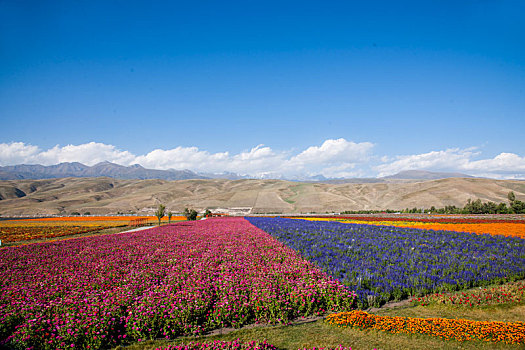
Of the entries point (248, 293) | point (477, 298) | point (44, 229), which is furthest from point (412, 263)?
point (44, 229)

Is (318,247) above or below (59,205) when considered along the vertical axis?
above

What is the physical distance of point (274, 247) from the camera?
651 inches

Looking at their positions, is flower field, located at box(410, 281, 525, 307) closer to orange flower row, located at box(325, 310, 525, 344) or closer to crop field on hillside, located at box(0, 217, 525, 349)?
crop field on hillside, located at box(0, 217, 525, 349)

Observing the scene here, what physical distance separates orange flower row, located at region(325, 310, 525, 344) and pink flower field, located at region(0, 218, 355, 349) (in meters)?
1.30

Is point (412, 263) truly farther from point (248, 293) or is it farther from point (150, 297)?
point (150, 297)

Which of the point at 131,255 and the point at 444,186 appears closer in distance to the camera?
the point at 131,255

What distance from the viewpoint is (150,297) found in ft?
26.4

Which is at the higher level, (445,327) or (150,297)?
(150,297)

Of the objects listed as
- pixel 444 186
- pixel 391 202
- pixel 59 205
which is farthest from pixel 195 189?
pixel 444 186

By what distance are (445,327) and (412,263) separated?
5865 millimetres

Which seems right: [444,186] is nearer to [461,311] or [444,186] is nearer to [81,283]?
[461,311]

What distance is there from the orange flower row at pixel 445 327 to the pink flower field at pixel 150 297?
51.1 inches

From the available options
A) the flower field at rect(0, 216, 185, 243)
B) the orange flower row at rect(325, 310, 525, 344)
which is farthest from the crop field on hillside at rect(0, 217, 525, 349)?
the flower field at rect(0, 216, 185, 243)

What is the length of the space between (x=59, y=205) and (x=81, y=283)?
144 meters
